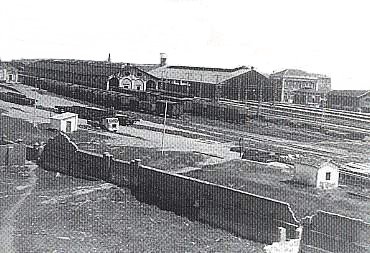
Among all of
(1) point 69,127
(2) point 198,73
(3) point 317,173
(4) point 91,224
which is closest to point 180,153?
(3) point 317,173

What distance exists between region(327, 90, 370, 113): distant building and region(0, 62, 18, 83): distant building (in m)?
31.5

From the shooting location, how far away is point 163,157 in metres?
23.0

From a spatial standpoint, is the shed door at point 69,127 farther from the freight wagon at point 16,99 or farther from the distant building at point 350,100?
the distant building at point 350,100

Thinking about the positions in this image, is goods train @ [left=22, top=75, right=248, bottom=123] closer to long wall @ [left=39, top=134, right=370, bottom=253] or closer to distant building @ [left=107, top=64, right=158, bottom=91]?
distant building @ [left=107, top=64, right=158, bottom=91]

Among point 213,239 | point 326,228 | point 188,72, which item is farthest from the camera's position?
point 188,72

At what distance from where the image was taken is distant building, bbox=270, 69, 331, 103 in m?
48.6

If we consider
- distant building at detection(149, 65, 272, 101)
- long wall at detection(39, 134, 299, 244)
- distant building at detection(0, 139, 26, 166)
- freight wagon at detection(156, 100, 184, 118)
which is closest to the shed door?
long wall at detection(39, 134, 299, 244)

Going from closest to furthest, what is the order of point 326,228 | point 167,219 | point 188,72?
point 326,228 < point 167,219 < point 188,72

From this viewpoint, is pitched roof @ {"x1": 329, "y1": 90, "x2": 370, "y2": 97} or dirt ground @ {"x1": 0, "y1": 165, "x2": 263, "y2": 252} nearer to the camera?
dirt ground @ {"x1": 0, "y1": 165, "x2": 263, "y2": 252}

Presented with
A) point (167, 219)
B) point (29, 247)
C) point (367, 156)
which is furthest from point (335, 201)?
point (29, 247)

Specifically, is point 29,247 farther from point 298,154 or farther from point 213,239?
point 298,154

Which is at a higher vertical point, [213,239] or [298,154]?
[298,154]

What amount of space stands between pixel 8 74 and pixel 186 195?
A: 1541 inches

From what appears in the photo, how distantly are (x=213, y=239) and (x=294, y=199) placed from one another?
11.9ft
